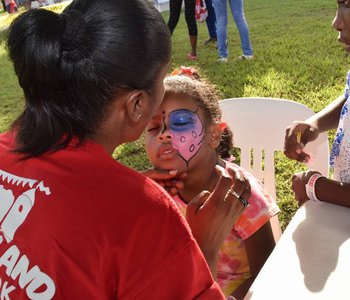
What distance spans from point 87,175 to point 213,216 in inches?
14.6

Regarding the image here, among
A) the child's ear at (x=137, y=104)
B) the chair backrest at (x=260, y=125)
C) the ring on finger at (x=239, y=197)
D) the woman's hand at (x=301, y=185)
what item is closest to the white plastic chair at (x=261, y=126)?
the chair backrest at (x=260, y=125)

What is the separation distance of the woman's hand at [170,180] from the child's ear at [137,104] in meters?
0.55

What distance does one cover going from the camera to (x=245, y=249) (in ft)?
5.08

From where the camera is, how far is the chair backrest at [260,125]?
1.97 metres

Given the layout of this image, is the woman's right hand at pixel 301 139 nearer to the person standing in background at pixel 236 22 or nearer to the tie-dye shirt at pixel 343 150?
the tie-dye shirt at pixel 343 150

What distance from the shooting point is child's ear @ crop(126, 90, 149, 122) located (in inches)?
37.4

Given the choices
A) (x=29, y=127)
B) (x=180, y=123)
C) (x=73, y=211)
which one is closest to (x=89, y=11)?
(x=29, y=127)

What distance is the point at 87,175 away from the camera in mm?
838

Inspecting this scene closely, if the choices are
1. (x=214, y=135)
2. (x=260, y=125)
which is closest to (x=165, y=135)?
(x=214, y=135)

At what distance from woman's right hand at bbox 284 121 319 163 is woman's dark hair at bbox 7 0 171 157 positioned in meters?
0.88

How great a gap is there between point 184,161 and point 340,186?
1.67ft

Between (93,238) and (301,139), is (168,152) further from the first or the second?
(93,238)

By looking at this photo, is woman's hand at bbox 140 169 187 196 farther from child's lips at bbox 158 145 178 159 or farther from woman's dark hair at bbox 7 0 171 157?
woman's dark hair at bbox 7 0 171 157

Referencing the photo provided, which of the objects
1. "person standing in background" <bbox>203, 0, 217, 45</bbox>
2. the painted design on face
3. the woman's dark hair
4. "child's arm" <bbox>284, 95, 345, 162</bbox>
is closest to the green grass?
"person standing in background" <bbox>203, 0, 217, 45</bbox>
